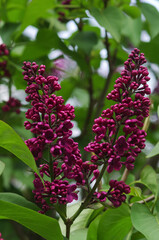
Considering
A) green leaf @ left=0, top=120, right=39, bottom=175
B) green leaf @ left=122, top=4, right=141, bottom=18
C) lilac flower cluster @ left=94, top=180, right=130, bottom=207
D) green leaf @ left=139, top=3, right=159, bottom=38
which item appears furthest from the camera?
green leaf @ left=122, top=4, right=141, bottom=18

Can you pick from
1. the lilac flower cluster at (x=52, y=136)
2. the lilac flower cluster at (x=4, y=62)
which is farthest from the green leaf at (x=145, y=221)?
the lilac flower cluster at (x=4, y=62)

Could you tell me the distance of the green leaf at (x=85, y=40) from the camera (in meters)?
1.82

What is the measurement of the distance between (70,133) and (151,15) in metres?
1.12

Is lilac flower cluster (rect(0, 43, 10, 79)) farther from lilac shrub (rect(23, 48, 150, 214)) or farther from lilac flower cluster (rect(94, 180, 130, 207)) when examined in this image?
lilac flower cluster (rect(94, 180, 130, 207))

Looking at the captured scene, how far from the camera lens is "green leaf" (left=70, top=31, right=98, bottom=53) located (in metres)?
1.82

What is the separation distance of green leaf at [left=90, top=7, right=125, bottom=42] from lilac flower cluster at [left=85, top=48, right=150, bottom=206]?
0.68 metres

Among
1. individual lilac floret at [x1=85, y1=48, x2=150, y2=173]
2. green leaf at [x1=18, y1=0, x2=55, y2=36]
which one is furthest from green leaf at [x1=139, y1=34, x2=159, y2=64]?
individual lilac floret at [x1=85, y1=48, x2=150, y2=173]

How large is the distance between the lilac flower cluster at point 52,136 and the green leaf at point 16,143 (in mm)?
58

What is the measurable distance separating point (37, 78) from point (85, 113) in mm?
1228

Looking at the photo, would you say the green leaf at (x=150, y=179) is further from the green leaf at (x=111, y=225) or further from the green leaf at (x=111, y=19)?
the green leaf at (x=111, y=19)

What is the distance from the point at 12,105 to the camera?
178 centimetres

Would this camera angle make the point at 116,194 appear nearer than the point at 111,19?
Yes

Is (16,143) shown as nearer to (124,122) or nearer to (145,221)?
(124,122)

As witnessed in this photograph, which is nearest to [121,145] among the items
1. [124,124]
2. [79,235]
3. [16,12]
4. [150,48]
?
[124,124]
